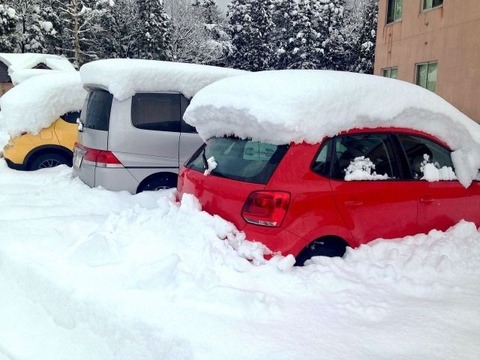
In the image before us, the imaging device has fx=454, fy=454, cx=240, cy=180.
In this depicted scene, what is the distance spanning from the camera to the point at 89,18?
35.2 metres

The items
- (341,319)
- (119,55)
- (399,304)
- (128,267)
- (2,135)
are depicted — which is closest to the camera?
(341,319)

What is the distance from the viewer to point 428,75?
14.7 metres

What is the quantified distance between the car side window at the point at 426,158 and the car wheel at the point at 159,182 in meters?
3.39

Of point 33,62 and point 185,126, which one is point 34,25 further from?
point 185,126

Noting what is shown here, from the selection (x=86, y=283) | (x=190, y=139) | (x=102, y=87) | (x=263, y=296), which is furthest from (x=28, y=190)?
(x=263, y=296)

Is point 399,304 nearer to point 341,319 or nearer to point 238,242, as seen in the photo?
point 341,319

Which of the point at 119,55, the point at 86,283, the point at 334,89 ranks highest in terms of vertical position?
the point at 119,55

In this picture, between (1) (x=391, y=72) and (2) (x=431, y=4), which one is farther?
(1) (x=391, y=72)

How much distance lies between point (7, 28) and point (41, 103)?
30.4m

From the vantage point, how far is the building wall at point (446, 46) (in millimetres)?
12492

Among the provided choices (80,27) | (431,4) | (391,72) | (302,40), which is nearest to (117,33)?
(80,27)

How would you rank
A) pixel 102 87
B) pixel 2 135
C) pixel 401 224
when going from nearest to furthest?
pixel 401 224 → pixel 102 87 → pixel 2 135

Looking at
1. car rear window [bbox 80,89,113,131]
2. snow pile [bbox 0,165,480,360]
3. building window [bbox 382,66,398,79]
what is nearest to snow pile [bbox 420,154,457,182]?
snow pile [bbox 0,165,480,360]

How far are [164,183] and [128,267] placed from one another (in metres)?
2.94
